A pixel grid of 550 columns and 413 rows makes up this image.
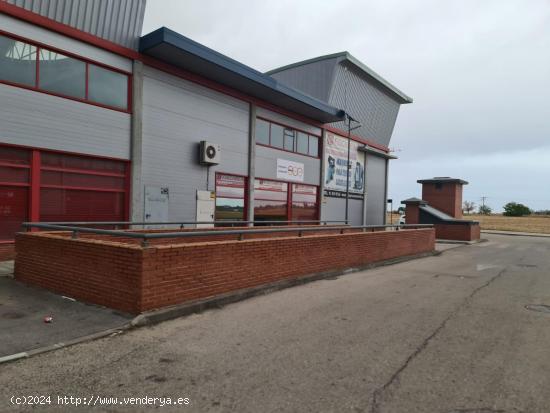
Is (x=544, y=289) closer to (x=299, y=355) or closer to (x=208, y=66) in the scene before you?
(x=299, y=355)

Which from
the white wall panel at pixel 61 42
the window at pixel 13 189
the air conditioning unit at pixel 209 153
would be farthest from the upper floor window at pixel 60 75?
the air conditioning unit at pixel 209 153

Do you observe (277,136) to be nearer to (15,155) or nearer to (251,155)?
(251,155)

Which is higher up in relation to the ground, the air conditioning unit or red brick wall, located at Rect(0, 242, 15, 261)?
the air conditioning unit

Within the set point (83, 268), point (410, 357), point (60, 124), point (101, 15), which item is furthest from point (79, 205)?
point (410, 357)

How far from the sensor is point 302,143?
22.0 m

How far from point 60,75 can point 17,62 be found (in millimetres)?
1124

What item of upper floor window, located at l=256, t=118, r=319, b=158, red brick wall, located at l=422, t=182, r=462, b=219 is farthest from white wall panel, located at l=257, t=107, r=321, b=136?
red brick wall, located at l=422, t=182, r=462, b=219

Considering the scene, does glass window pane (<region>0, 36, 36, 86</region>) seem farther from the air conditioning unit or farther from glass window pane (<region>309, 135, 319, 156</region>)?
glass window pane (<region>309, 135, 319, 156</region>)

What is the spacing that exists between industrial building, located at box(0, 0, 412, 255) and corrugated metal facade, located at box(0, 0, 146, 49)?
0.10 ft

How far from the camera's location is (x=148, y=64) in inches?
542

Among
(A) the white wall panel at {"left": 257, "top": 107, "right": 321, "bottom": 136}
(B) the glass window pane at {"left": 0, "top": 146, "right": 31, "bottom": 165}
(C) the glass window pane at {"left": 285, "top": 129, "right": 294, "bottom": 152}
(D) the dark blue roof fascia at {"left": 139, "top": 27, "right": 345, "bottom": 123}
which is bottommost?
(B) the glass window pane at {"left": 0, "top": 146, "right": 31, "bottom": 165}

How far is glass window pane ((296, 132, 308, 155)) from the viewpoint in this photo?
21797 millimetres

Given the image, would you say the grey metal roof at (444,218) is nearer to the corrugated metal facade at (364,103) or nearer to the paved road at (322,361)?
the corrugated metal facade at (364,103)

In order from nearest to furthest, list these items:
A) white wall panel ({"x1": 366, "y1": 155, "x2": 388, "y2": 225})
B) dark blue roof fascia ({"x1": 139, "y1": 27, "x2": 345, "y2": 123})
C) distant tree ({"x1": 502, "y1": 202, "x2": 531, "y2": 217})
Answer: dark blue roof fascia ({"x1": 139, "y1": 27, "x2": 345, "y2": 123}) → white wall panel ({"x1": 366, "y1": 155, "x2": 388, "y2": 225}) → distant tree ({"x1": 502, "y1": 202, "x2": 531, "y2": 217})
